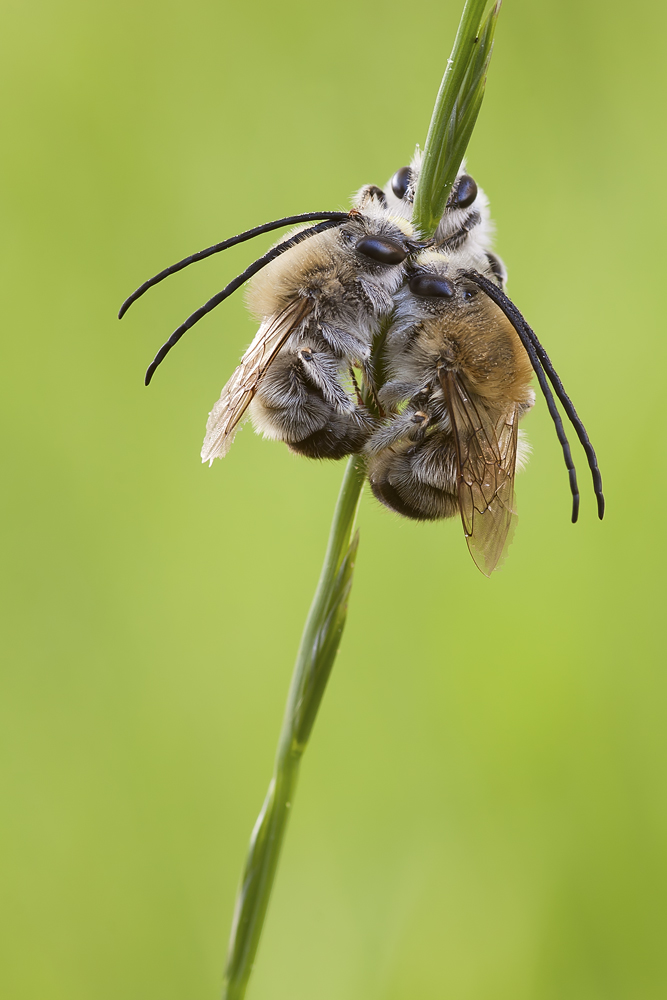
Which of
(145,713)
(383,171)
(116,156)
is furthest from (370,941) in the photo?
(116,156)

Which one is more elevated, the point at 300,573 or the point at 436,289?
the point at 436,289

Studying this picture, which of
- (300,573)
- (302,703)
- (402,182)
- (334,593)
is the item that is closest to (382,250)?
(402,182)

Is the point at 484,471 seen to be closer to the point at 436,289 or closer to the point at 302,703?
the point at 436,289

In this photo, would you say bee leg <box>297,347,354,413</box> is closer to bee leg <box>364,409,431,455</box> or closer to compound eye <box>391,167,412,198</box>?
bee leg <box>364,409,431,455</box>

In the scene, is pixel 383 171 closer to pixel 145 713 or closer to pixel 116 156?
pixel 116 156

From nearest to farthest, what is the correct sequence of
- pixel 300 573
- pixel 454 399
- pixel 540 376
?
1. pixel 540 376
2. pixel 454 399
3. pixel 300 573
